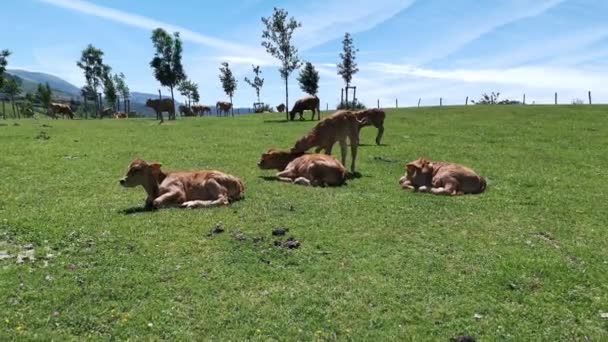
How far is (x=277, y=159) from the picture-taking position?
17.0 m

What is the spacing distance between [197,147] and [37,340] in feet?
57.8

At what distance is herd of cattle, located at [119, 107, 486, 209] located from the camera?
1208 centimetres

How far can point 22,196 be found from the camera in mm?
13016

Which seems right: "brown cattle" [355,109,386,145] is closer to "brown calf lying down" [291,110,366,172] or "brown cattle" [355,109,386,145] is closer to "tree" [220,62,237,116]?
"brown calf lying down" [291,110,366,172]

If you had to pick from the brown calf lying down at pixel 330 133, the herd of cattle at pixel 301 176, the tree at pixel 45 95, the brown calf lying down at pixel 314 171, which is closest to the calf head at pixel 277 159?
the herd of cattle at pixel 301 176

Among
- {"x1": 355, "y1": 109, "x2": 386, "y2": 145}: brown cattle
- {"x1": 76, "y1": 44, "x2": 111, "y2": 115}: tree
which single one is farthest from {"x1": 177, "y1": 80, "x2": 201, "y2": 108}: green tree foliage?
{"x1": 355, "y1": 109, "x2": 386, "y2": 145}: brown cattle

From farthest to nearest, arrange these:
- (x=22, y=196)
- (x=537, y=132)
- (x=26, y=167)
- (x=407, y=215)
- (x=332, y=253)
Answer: (x=537, y=132) < (x=26, y=167) < (x=22, y=196) < (x=407, y=215) < (x=332, y=253)

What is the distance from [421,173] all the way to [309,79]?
58606mm

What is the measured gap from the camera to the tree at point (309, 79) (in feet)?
238

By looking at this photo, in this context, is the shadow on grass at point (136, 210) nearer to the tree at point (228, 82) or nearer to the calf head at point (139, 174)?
the calf head at point (139, 174)

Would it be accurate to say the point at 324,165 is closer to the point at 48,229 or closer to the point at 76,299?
the point at 48,229

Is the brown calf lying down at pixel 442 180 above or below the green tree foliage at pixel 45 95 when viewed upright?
below

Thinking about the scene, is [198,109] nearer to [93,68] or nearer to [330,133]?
[93,68]

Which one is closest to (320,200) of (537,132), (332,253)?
(332,253)
